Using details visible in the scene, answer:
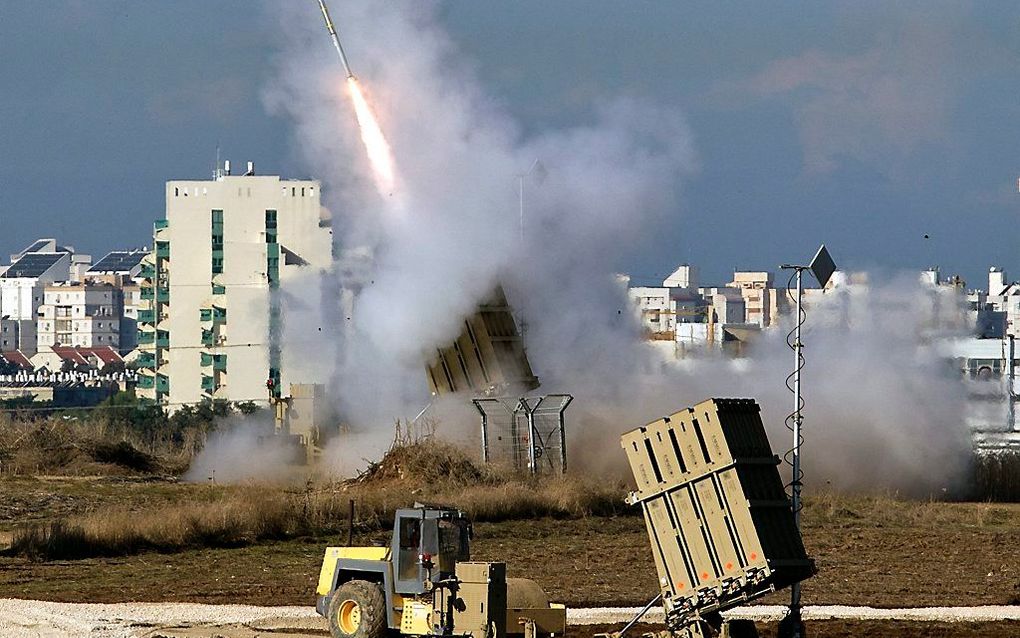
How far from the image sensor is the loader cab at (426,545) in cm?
1758

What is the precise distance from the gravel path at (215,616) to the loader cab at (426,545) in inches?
89.2

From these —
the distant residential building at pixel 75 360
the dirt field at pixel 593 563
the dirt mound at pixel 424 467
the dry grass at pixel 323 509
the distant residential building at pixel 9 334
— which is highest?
A: the distant residential building at pixel 9 334

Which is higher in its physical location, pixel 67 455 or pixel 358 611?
pixel 67 455

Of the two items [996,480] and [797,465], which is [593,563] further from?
[996,480]

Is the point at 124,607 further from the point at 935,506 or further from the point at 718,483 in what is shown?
the point at 935,506

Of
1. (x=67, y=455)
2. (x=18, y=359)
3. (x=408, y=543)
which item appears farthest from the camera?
(x=18, y=359)

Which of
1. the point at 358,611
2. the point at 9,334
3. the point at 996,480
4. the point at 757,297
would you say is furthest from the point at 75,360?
the point at 358,611

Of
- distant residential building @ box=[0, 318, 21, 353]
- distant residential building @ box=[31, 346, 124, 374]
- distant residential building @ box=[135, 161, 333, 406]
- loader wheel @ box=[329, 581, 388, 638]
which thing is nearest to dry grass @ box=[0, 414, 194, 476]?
loader wheel @ box=[329, 581, 388, 638]

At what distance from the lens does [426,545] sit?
17578 millimetres

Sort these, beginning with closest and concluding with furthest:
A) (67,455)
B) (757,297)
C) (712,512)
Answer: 1. (712,512)
2. (67,455)
3. (757,297)

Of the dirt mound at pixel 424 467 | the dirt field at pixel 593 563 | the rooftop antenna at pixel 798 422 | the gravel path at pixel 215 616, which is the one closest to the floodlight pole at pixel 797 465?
the rooftop antenna at pixel 798 422

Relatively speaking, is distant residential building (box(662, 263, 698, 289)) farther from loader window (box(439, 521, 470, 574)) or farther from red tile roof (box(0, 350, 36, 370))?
loader window (box(439, 521, 470, 574))

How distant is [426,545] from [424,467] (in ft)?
67.1

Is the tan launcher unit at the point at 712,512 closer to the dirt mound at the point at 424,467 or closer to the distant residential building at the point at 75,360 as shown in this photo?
the dirt mound at the point at 424,467
